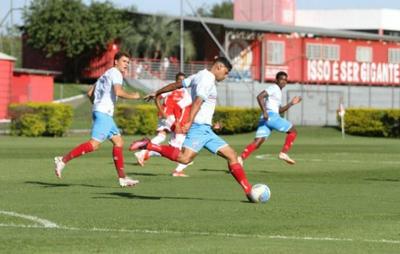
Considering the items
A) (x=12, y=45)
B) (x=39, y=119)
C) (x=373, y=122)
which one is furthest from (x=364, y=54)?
(x=39, y=119)

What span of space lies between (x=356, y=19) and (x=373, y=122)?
5661 cm

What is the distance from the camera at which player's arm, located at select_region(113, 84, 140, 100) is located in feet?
55.4

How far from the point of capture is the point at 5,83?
59.6 m

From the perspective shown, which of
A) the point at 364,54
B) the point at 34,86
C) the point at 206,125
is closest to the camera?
the point at 206,125

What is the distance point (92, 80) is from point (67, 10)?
4.83 meters

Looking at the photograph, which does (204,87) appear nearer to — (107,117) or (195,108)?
(195,108)

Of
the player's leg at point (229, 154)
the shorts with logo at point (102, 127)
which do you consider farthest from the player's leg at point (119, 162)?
the player's leg at point (229, 154)

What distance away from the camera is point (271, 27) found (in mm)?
76000

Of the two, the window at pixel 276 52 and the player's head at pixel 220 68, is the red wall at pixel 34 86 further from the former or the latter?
the player's head at pixel 220 68

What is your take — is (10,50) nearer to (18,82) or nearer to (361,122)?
(18,82)

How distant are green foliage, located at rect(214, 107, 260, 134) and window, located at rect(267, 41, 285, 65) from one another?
74.2ft

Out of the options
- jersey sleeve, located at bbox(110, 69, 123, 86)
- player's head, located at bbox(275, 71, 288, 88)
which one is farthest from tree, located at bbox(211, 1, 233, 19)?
jersey sleeve, located at bbox(110, 69, 123, 86)

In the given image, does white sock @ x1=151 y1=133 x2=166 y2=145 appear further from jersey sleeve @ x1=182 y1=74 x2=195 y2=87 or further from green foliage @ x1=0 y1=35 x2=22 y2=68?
green foliage @ x1=0 y1=35 x2=22 y2=68

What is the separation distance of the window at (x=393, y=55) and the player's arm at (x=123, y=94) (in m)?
67.3
